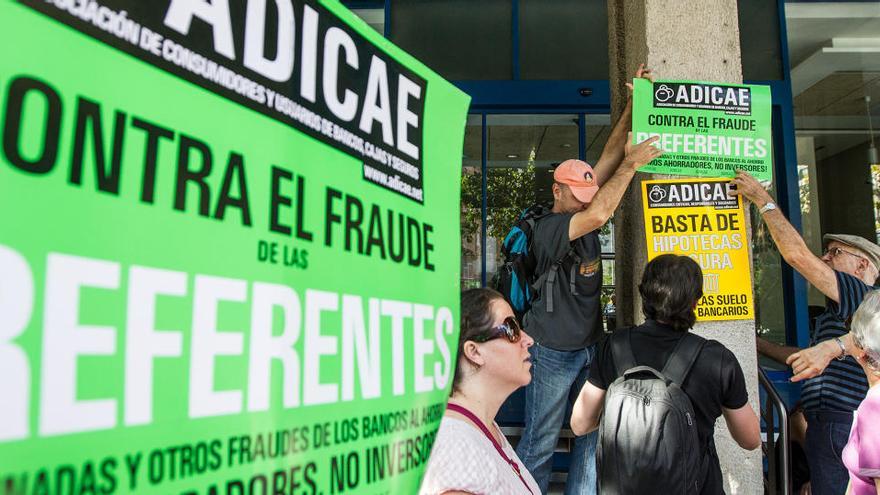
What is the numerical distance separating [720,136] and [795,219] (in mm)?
3019

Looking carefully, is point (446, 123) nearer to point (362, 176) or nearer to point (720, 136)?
point (362, 176)

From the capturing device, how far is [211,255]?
0.78 meters

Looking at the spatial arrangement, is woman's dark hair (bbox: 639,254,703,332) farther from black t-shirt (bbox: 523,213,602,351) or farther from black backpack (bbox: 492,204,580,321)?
black backpack (bbox: 492,204,580,321)

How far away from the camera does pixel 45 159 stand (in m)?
0.62

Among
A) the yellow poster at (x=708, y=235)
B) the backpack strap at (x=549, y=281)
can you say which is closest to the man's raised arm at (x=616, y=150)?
the yellow poster at (x=708, y=235)

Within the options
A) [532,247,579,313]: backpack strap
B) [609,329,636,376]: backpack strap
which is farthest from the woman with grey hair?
[532,247,579,313]: backpack strap

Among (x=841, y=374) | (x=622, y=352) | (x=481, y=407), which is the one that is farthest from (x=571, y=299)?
(x=481, y=407)

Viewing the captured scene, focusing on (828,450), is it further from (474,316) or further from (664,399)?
(474,316)

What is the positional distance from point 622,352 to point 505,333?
768mm

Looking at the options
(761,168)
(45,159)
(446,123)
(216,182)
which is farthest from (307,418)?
(761,168)

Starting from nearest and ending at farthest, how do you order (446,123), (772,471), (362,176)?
(362,176) → (446,123) → (772,471)

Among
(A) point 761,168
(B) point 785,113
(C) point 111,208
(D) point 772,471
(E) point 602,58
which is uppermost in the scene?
(E) point 602,58

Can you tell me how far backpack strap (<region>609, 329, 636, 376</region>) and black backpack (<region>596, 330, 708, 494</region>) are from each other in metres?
0.09

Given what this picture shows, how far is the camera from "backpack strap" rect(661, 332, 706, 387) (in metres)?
2.34
